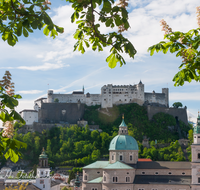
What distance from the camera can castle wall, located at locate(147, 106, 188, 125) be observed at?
8344 centimetres

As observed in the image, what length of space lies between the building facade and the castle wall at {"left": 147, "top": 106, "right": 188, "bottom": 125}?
3452cm

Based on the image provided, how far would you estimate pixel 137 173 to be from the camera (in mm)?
46969

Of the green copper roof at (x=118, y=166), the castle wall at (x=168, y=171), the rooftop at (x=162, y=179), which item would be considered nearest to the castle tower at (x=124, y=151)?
the green copper roof at (x=118, y=166)

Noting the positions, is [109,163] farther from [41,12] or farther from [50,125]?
[41,12]

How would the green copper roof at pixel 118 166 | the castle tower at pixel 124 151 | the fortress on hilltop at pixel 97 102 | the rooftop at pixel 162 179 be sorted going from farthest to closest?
1. the fortress on hilltop at pixel 97 102
2. the castle tower at pixel 124 151
3. the green copper roof at pixel 118 166
4. the rooftop at pixel 162 179

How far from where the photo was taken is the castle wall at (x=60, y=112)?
81750 mm

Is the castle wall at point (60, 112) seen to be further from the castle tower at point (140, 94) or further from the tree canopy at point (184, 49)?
the tree canopy at point (184, 49)

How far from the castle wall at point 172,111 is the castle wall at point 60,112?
52.7 ft

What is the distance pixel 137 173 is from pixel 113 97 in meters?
39.6

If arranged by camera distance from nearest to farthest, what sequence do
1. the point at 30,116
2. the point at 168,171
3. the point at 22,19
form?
the point at 22,19 → the point at 168,171 → the point at 30,116

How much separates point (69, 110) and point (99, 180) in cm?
3761

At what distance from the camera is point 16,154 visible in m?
6.56

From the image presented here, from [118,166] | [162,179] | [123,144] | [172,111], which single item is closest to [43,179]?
[118,166]

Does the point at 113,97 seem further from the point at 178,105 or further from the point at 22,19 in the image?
the point at 22,19
